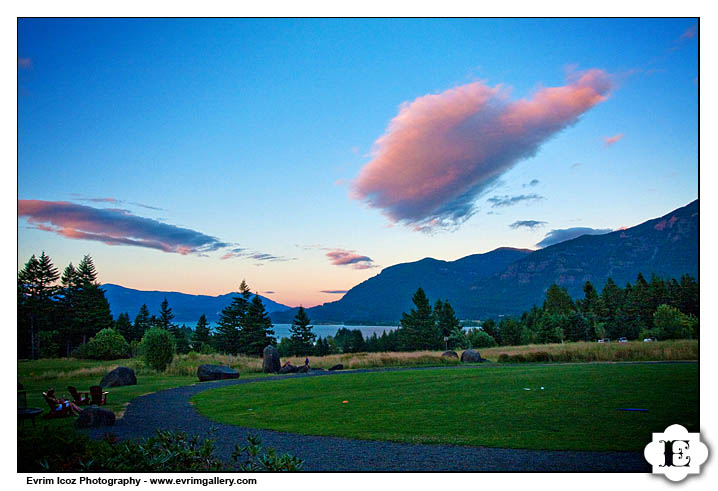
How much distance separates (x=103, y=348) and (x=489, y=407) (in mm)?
26358

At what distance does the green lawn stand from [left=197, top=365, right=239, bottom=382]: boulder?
306 cm

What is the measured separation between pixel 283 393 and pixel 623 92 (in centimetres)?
1211

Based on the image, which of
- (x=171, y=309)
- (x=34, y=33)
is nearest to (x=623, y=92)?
(x=34, y=33)

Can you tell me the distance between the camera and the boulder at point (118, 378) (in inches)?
628

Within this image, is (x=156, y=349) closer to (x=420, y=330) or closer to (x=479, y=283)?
(x=420, y=330)

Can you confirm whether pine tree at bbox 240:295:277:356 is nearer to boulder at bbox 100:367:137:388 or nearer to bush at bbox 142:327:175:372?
bush at bbox 142:327:175:372

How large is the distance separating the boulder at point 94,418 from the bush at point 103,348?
21.9 m

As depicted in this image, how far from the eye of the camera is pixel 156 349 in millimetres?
20625

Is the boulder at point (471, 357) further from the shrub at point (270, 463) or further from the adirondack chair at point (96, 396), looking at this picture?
the shrub at point (270, 463)

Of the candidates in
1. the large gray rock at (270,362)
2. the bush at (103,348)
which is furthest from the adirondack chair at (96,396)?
the bush at (103,348)

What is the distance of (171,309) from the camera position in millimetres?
53406

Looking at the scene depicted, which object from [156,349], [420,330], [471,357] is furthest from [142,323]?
[471,357]

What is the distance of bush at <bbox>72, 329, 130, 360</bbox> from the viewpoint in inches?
1093
